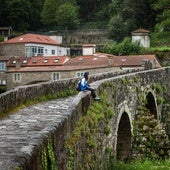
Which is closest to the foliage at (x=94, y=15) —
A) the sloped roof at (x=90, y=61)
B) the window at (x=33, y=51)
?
the window at (x=33, y=51)

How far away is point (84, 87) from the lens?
1310 centimetres

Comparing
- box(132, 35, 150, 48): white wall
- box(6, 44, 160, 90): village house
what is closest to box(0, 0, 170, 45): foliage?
box(132, 35, 150, 48): white wall

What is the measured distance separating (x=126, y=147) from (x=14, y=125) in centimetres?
1038

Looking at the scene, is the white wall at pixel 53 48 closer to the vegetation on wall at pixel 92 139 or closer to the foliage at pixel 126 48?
the foliage at pixel 126 48

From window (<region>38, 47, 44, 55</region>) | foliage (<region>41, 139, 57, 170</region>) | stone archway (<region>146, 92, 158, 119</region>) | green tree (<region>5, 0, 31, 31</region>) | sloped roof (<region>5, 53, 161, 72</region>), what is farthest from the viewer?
green tree (<region>5, 0, 31, 31</region>)

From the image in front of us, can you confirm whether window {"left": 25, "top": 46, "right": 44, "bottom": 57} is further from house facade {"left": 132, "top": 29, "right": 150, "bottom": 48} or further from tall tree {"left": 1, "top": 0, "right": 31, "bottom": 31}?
tall tree {"left": 1, "top": 0, "right": 31, "bottom": 31}

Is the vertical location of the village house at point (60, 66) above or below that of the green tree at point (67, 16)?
below

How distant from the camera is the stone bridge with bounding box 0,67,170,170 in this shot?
6.46 m

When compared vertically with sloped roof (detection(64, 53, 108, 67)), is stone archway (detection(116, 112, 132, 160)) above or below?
below

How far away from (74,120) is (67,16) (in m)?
81.0

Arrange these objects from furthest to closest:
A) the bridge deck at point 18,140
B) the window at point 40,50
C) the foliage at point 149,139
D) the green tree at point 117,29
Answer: the green tree at point 117,29, the window at point 40,50, the foliage at point 149,139, the bridge deck at point 18,140

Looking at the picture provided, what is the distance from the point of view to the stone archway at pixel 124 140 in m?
18.6

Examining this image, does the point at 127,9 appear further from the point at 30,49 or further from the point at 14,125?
the point at 14,125

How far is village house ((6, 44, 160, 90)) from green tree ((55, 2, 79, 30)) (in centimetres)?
2275
